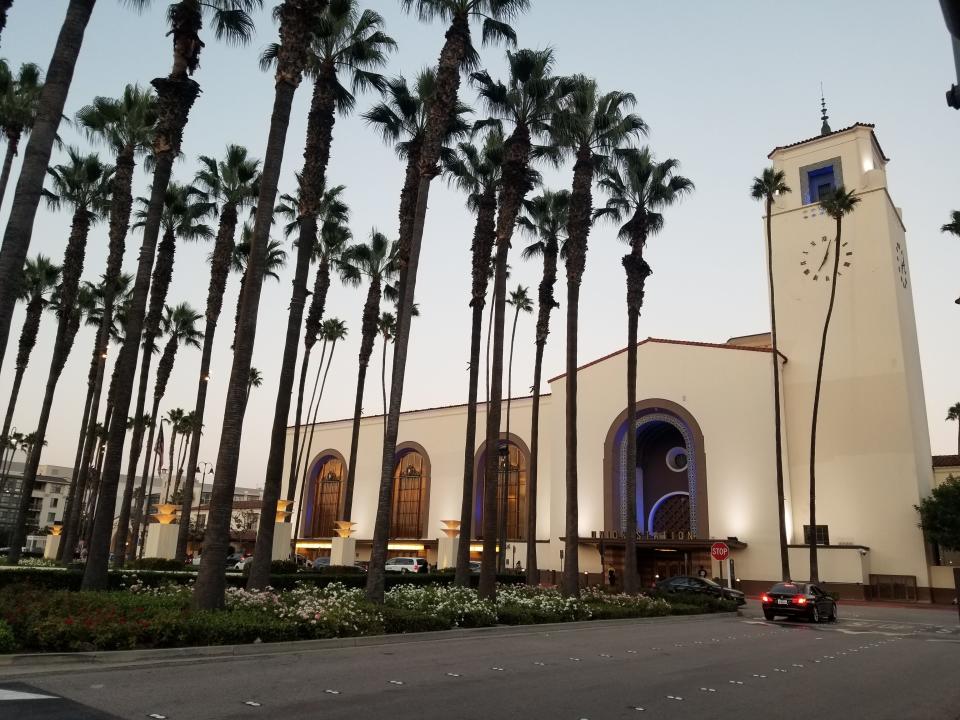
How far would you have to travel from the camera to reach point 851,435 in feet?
141

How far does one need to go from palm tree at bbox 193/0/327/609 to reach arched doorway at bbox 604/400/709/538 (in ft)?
106

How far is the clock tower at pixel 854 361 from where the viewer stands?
41031 millimetres

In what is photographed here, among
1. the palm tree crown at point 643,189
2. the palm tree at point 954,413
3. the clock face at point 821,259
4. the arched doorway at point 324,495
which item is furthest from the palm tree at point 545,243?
the palm tree at point 954,413

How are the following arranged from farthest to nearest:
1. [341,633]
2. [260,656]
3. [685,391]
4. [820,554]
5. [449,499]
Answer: [449,499]
[685,391]
[820,554]
[341,633]
[260,656]

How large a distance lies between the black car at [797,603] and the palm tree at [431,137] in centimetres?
1444

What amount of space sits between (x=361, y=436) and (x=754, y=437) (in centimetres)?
3325

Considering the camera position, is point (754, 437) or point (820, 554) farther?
point (754, 437)

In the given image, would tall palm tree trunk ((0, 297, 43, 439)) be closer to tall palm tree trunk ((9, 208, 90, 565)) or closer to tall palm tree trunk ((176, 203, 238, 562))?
tall palm tree trunk ((9, 208, 90, 565))

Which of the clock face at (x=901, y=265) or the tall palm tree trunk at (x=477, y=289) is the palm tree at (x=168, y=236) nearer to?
the tall palm tree trunk at (x=477, y=289)

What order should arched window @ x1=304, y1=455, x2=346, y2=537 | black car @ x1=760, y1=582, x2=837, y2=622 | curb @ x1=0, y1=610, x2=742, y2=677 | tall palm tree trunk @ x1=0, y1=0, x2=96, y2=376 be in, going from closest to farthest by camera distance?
curb @ x1=0, y1=610, x2=742, y2=677 → tall palm tree trunk @ x1=0, y1=0, x2=96, y2=376 → black car @ x1=760, y1=582, x2=837, y2=622 → arched window @ x1=304, y1=455, x2=346, y2=537

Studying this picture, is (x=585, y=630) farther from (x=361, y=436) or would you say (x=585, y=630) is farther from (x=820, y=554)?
(x=361, y=436)

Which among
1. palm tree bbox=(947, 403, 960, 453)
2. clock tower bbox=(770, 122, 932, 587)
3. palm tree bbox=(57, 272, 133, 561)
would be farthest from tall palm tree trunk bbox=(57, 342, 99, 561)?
palm tree bbox=(947, 403, 960, 453)

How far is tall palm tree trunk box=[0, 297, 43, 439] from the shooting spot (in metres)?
35.3

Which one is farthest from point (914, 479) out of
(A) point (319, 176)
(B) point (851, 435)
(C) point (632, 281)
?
(A) point (319, 176)
